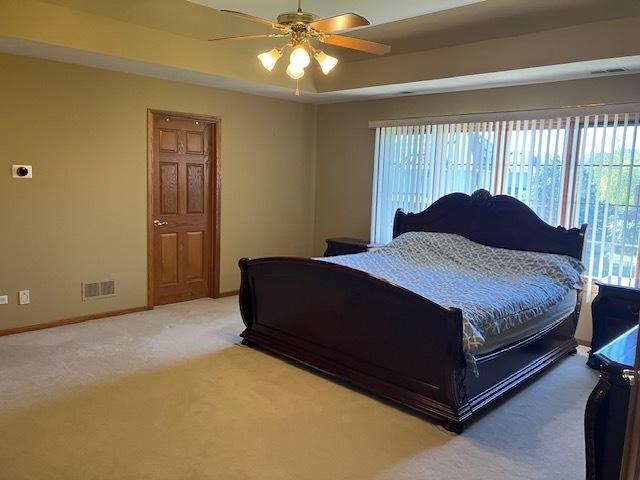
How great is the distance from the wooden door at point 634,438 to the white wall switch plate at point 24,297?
4.63 meters

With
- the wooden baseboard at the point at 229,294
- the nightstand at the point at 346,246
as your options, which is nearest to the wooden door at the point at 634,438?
the nightstand at the point at 346,246

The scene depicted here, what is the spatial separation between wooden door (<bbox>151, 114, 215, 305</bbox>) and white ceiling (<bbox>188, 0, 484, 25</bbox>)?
Result: 6.65 feet

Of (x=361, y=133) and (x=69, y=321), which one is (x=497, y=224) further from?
(x=69, y=321)

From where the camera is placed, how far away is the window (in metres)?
4.29

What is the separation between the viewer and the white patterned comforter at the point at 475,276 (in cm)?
323

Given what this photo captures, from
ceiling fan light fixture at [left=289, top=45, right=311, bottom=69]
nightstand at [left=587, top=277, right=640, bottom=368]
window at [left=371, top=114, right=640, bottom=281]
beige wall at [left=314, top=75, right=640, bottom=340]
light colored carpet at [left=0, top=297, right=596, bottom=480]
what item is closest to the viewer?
light colored carpet at [left=0, top=297, right=596, bottom=480]

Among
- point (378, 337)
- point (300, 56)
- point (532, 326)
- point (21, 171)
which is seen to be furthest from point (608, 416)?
point (21, 171)

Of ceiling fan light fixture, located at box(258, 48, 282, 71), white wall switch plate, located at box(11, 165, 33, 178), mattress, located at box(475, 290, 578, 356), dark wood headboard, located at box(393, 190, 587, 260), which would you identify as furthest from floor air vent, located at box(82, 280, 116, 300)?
mattress, located at box(475, 290, 578, 356)

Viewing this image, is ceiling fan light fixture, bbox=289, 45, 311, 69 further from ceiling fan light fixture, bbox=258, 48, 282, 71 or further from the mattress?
the mattress

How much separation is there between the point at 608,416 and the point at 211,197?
15.3ft

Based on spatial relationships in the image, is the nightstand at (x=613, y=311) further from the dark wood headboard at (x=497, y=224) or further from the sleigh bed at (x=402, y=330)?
the dark wood headboard at (x=497, y=224)

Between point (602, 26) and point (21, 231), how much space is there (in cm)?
492

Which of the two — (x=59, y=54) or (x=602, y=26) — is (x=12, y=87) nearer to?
(x=59, y=54)

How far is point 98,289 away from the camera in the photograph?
197 inches
